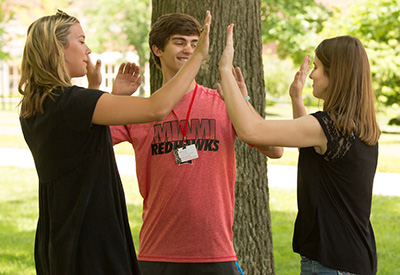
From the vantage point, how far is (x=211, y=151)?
121 inches

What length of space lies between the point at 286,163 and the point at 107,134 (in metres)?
11.0

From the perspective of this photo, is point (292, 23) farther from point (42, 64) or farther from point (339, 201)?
point (42, 64)

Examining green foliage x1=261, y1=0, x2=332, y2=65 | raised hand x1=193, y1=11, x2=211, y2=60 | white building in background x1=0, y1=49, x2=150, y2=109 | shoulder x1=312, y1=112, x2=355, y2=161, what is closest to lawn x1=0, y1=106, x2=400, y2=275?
shoulder x1=312, y1=112, x2=355, y2=161

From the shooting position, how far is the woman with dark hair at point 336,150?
2723 millimetres

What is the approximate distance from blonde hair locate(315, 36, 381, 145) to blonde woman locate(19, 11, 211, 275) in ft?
2.13

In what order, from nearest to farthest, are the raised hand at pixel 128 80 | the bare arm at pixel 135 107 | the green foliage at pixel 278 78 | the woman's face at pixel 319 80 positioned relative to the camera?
1. the bare arm at pixel 135 107
2. the woman's face at pixel 319 80
3. the raised hand at pixel 128 80
4. the green foliage at pixel 278 78

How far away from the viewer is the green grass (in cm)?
633

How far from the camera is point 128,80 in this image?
320cm

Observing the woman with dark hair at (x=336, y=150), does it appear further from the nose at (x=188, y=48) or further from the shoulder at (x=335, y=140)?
the nose at (x=188, y=48)

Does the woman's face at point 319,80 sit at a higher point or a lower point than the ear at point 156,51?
lower

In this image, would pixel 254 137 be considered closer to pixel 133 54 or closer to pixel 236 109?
pixel 236 109

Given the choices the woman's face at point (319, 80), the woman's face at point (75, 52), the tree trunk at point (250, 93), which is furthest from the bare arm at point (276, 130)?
the tree trunk at point (250, 93)

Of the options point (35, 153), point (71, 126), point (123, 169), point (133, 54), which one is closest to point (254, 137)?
point (71, 126)

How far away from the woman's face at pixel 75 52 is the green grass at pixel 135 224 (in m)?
3.87
